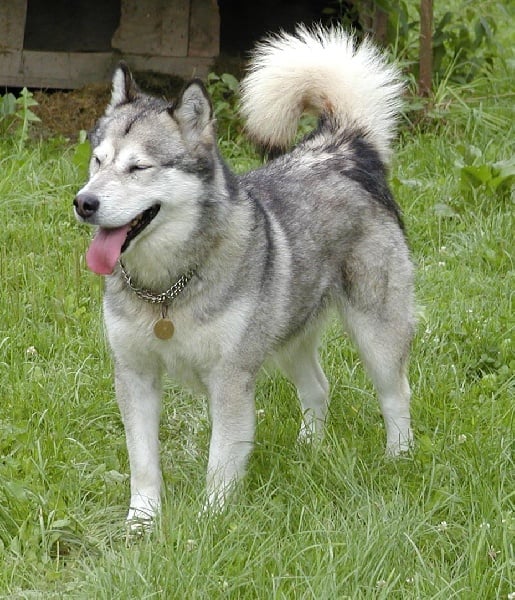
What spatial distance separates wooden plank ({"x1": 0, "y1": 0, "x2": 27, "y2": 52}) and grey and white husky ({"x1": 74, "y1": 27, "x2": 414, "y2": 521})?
3.74 m

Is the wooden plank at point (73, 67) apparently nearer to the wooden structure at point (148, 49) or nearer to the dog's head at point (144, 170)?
the wooden structure at point (148, 49)

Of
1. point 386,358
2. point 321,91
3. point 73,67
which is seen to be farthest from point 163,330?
point 73,67

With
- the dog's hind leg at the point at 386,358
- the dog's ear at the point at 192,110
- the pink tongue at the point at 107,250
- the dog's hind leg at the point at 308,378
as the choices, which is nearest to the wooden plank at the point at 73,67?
the dog's hind leg at the point at 308,378

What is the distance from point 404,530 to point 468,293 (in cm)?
220

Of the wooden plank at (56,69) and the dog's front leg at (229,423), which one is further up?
the dog's front leg at (229,423)

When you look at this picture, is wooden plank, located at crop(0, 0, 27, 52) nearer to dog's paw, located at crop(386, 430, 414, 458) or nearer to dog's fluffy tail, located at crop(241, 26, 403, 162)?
dog's fluffy tail, located at crop(241, 26, 403, 162)

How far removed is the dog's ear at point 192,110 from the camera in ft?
11.6

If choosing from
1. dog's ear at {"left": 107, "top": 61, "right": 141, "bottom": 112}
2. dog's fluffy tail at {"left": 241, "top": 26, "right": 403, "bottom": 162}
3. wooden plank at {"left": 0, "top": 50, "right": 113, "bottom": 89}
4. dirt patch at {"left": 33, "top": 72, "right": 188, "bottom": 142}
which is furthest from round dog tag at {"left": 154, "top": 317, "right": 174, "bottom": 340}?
wooden plank at {"left": 0, "top": 50, "right": 113, "bottom": 89}

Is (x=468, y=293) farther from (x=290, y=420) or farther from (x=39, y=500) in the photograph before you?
(x=39, y=500)

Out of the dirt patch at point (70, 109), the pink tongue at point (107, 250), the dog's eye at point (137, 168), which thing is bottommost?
the dirt patch at point (70, 109)

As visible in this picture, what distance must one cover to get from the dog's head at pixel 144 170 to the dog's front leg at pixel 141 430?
1.52 feet

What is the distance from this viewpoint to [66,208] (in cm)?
599

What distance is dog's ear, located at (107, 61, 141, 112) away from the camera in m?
3.66

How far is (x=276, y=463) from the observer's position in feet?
12.5
